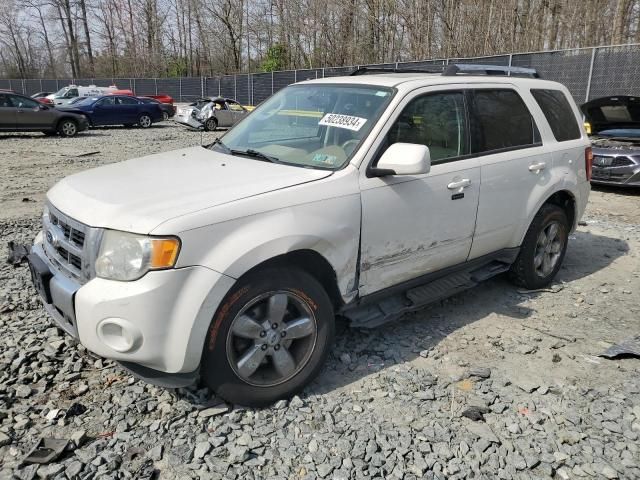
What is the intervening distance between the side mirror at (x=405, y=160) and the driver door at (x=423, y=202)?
0.10 meters

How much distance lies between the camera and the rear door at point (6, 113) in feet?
57.4

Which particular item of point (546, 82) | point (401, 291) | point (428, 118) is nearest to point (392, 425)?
point (401, 291)

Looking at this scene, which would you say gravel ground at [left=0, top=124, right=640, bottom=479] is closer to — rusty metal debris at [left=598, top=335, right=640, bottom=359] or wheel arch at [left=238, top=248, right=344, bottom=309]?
rusty metal debris at [left=598, top=335, right=640, bottom=359]

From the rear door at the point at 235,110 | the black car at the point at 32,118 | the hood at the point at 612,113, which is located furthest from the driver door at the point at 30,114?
the hood at the point at 612,113

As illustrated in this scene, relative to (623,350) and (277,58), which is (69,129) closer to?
(623,350)

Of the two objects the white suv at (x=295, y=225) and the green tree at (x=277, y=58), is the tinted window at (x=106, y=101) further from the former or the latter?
the white suv at (x=295, y=225)

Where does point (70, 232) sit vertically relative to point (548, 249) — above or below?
above

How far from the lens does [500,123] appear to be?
4.32 metres

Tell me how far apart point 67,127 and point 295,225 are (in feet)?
62.3

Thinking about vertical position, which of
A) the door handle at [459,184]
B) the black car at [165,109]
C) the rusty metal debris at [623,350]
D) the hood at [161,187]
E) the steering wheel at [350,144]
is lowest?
the rusty metal debris at [623,350]

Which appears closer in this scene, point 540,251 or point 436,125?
point 436,125

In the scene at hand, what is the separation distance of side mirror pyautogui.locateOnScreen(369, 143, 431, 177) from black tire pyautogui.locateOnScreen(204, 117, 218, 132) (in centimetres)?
2012

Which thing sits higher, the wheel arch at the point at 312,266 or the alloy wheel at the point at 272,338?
the wheel arch at the point at 312,266

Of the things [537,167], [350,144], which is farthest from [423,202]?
[537,167]
